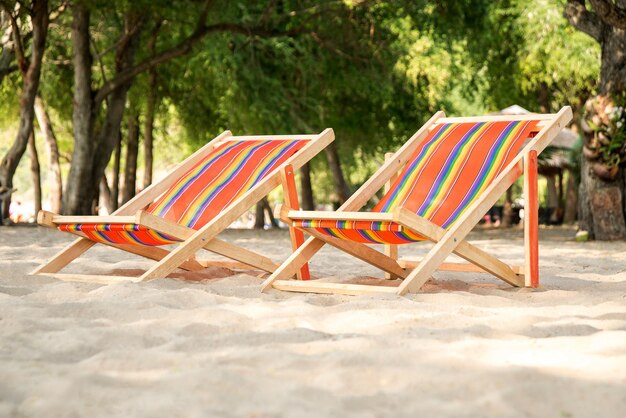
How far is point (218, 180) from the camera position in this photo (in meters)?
5.74

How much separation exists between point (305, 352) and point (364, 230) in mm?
1528

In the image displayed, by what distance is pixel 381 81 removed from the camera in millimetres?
14961

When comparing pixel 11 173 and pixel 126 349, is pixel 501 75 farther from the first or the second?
pixel 126 349

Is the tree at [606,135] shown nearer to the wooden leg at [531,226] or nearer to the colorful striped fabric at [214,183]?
the colorful striped fabric at [214,183]

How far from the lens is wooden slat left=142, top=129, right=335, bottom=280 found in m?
4.91

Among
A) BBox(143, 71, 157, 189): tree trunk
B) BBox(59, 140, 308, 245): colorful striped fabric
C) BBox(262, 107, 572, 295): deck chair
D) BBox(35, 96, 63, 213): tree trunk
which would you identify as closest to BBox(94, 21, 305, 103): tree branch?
BBox(35, 96, 63, 213): tree trunk

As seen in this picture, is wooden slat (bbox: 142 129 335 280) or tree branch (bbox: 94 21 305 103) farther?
tree branch (bbox: 94 21 305 103)

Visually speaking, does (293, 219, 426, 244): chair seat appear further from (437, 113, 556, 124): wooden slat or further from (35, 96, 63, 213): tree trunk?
(35, 96, 63, 213): tree trunk

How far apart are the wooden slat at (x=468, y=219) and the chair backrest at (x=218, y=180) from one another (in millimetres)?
1403

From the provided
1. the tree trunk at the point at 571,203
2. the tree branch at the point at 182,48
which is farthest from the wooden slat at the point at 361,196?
the tree trunk at the point at 571,203

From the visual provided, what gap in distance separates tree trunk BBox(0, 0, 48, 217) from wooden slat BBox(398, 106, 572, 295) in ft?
31.2

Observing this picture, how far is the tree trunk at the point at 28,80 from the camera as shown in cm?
1298

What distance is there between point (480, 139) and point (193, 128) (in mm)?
16220

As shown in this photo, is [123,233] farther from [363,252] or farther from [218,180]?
[363,252]
